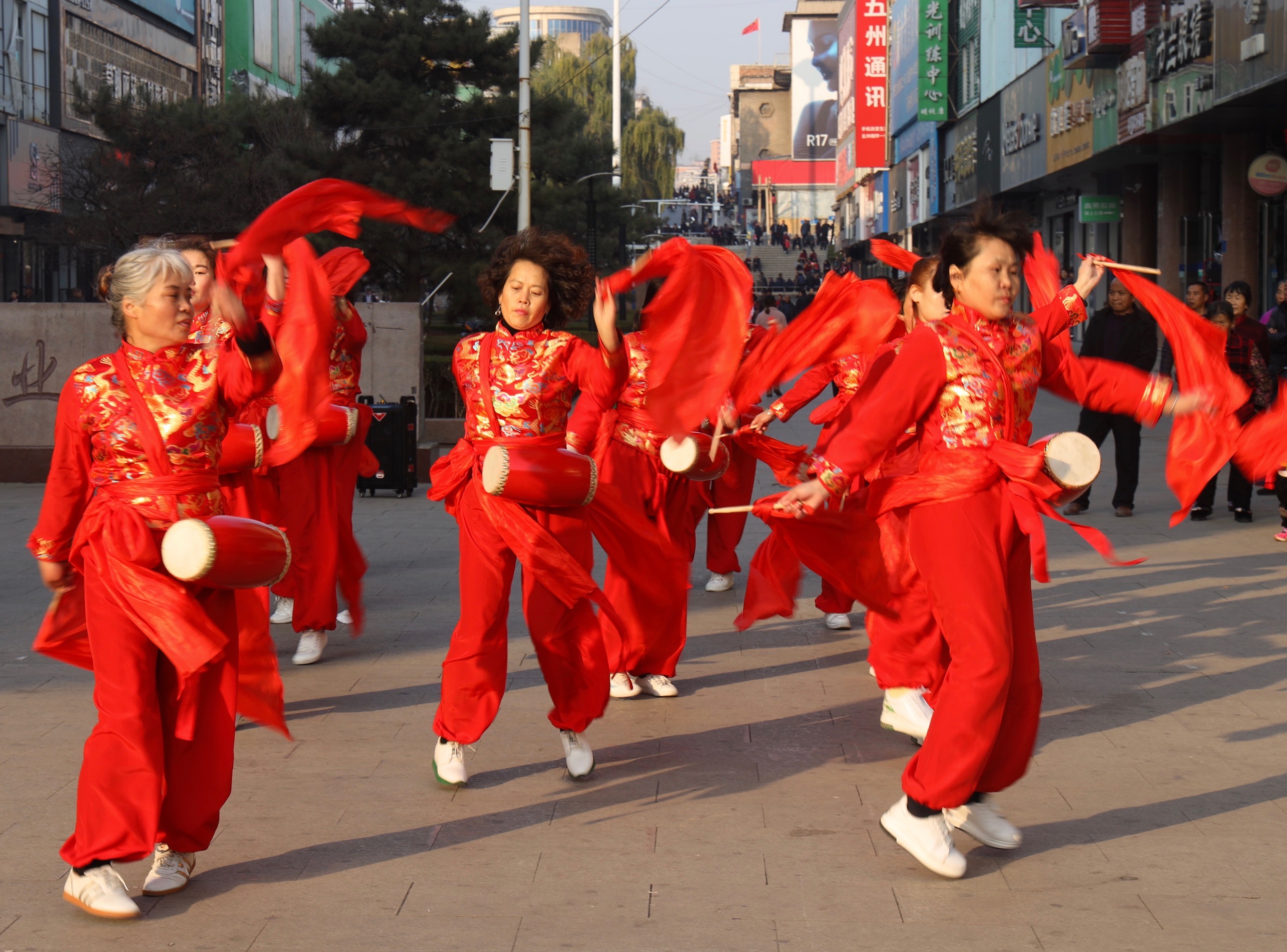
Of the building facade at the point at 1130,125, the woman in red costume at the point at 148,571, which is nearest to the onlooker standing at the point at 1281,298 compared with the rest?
the building facade at the point at 1130,125

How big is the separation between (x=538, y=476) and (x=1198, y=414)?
6.84ft

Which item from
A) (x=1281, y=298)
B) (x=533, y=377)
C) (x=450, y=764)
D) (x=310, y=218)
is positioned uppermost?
(x=1281, y=298)

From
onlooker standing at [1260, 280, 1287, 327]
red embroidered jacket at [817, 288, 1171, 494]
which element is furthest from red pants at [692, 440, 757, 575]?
onlooker standing at [1260, 280, 1287, 327]

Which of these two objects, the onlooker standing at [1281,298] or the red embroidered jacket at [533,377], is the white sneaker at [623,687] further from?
the onlooker standing at [1281,298]

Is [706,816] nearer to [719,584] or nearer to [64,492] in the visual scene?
[64,492]

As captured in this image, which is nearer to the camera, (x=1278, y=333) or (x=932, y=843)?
(x=932, y=843)

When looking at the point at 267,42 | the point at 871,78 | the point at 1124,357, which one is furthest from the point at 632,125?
the point at 1124,357

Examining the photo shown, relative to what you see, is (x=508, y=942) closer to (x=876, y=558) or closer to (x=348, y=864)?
(x=348, y=864)

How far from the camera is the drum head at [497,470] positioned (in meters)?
5.00

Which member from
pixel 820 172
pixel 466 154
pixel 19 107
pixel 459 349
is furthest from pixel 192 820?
pixel 820 172

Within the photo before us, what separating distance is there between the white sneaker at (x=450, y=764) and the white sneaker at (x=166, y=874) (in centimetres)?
113

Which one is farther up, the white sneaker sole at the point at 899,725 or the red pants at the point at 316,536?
the red pants at the point at 316,536

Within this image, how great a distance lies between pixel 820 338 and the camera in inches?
211

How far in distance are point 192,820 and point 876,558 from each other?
2492 millimetres
